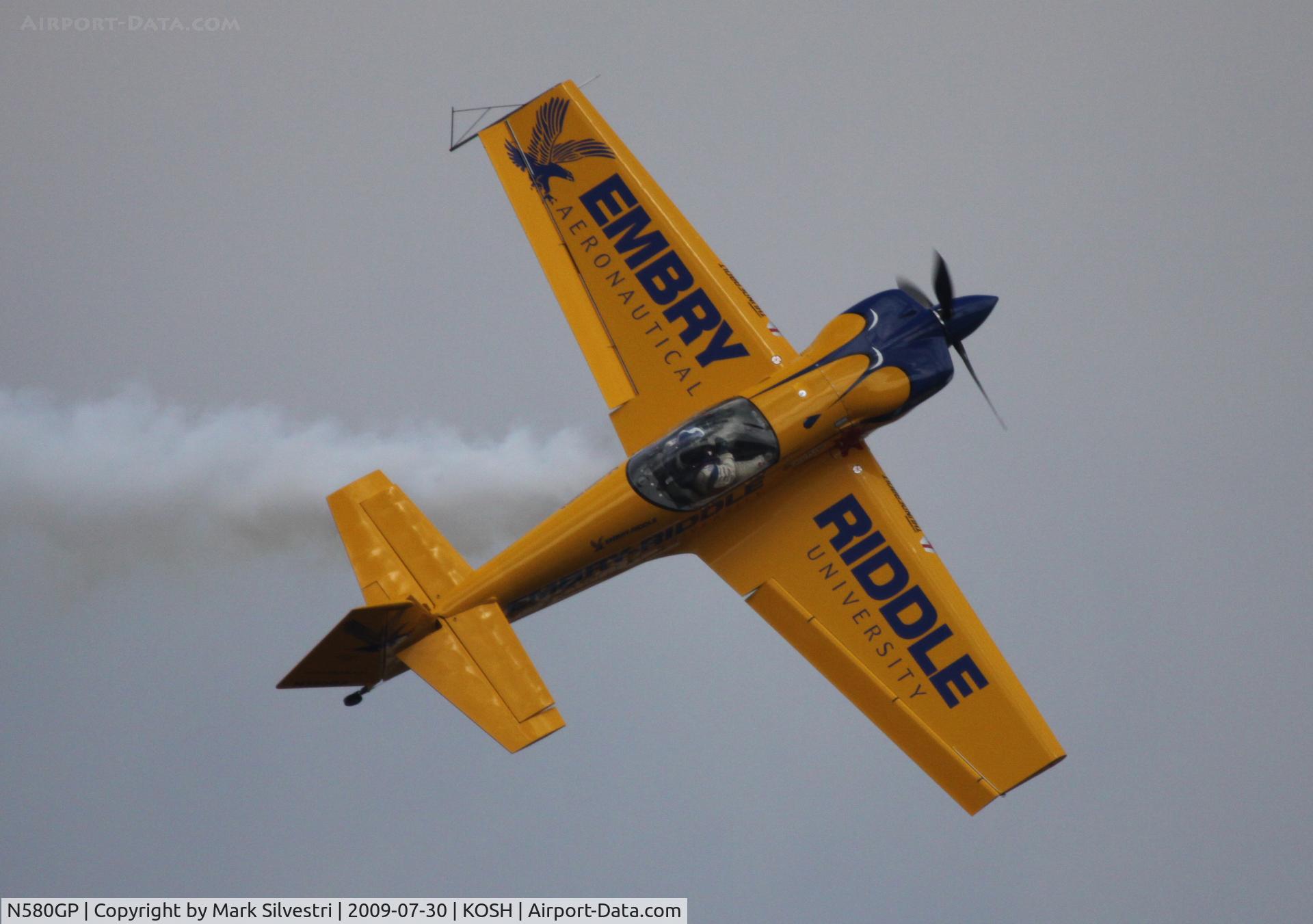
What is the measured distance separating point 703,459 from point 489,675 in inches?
127

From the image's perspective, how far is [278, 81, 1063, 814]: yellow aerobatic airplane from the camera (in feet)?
57.3

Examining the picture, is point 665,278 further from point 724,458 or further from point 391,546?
point 391,546

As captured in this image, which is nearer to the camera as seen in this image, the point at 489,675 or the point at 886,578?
the point at 489,675

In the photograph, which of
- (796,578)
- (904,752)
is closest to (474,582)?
(796,578)

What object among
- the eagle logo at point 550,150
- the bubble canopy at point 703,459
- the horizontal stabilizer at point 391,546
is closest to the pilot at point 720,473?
the bubble canopy at point 703,459

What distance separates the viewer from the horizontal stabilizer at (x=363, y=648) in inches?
653

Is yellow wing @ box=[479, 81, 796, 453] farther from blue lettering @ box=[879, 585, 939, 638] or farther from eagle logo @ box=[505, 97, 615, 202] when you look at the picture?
blue lettering @ box=[879, 585, 939, 638]

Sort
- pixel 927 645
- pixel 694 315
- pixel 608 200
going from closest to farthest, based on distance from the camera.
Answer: pixel 927 645 → pixel 694 315 → pixel 608 200

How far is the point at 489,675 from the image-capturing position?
17.1 metres

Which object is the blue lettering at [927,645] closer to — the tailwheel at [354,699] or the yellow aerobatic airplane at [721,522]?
the yellow aerobatic airplane at [721,522]

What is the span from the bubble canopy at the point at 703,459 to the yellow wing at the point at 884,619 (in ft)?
2.33

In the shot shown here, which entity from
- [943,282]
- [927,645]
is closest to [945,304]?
[943,282]

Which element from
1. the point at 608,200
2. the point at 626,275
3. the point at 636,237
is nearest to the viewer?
the point at 626,275

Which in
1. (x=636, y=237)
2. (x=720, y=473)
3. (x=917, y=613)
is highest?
(x=636, y=237)
